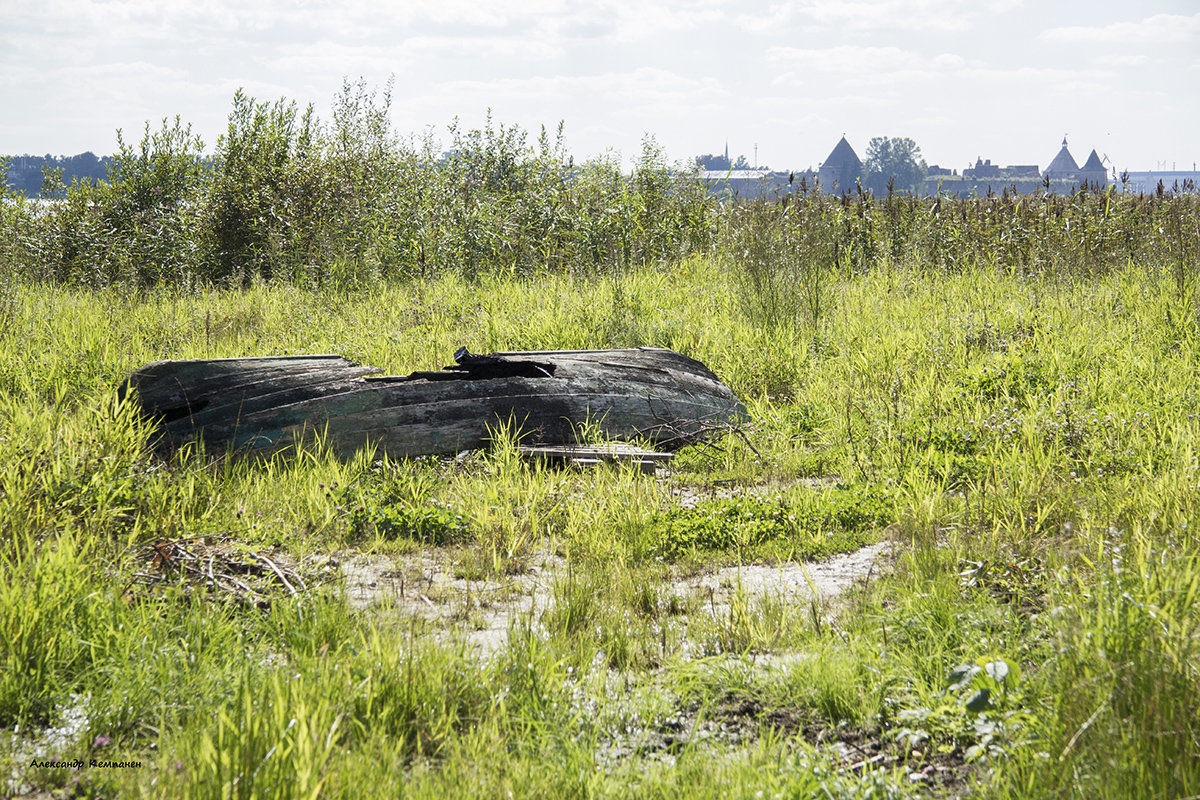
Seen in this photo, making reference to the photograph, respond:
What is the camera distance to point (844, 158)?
15275 centimetres

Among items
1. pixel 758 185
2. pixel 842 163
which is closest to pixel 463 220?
pixel 758 185

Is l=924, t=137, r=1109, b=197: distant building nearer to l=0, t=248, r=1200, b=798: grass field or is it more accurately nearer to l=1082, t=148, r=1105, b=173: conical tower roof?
l=1082, t=148, r=1105, b=173: conical tower roof

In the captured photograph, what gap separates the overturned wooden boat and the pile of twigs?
1328 millimetres

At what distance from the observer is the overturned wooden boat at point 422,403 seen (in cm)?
464

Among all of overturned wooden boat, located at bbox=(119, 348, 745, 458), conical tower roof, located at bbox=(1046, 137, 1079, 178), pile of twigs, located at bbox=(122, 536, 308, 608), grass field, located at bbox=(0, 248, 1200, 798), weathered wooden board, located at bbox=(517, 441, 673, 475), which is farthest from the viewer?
conical tower roof, located at bbox=(1046, 137, 1079, 178)

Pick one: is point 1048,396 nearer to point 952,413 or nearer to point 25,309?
point 952,413

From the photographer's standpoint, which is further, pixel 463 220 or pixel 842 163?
pixel 842 163

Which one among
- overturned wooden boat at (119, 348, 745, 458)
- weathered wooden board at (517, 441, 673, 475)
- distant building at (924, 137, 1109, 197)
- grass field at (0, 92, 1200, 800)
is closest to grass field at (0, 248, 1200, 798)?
grass field at (0, 92, 1200, 800)

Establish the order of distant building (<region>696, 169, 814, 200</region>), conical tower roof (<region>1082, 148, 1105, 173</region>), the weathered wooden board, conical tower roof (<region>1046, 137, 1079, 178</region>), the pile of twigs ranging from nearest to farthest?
the pile of twigs
the weathered wooden board
distant building (<region>696, 169, 814, 200</region>)
conical tower roof (<region>1082, 148, 1105, 173</region>)
conical tower roof (<region>1046, 137, 1079, 178</region>)

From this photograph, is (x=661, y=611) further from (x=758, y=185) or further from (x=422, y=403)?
(x=758, y=185)

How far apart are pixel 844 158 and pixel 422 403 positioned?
163327mm

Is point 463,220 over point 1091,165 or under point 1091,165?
under

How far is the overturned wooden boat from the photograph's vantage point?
4.64m

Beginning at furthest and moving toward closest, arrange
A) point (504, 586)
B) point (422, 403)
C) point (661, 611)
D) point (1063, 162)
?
point (1063, 162) → point (422, 403) → point (504, 586) → point (661, 611)
